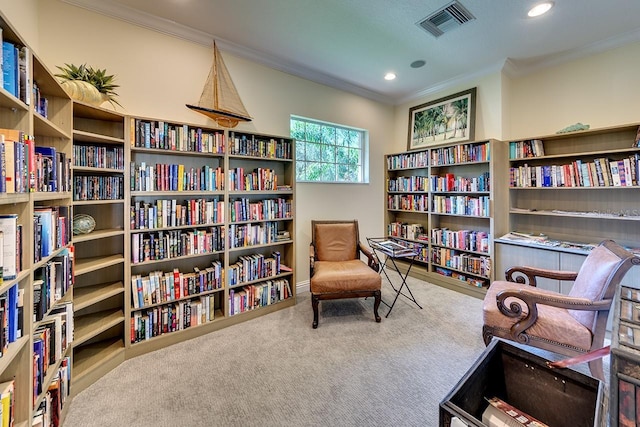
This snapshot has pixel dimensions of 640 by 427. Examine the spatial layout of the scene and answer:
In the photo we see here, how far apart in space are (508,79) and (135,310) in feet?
15.7

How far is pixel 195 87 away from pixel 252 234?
1594 mm

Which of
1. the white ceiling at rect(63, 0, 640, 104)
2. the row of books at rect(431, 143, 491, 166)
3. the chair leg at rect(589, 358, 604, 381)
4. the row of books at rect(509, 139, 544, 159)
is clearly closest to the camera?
the chair leg at rect(589, 358, 604, 381)

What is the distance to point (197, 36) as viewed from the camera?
2.66 meters

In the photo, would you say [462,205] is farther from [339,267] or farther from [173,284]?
[173,284]

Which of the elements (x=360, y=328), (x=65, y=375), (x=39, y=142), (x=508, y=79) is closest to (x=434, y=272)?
(x=360, y=328)

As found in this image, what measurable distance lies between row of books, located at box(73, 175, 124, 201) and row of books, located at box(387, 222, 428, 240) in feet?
12.0

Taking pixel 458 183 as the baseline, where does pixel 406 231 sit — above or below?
below

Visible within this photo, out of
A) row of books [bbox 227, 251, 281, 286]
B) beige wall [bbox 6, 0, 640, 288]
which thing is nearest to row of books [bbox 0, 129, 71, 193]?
beige wall [bbox 6, 0, 640, 288]

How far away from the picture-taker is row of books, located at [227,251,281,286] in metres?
2.71

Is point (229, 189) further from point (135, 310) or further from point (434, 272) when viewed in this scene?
point (434, 272)

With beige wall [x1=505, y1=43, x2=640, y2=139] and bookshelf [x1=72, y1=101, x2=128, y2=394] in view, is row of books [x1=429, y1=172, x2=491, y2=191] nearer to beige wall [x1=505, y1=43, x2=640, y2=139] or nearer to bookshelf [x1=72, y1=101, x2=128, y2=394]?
beige wall [x1=505, y1=43, x2=640, y2=139]

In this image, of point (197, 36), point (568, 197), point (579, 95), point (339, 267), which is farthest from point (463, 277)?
point (197, 36)

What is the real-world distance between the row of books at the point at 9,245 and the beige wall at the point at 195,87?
68.0 inches

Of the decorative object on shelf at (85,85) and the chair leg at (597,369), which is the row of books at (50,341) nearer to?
the decorative object on shelf at (85,85)
